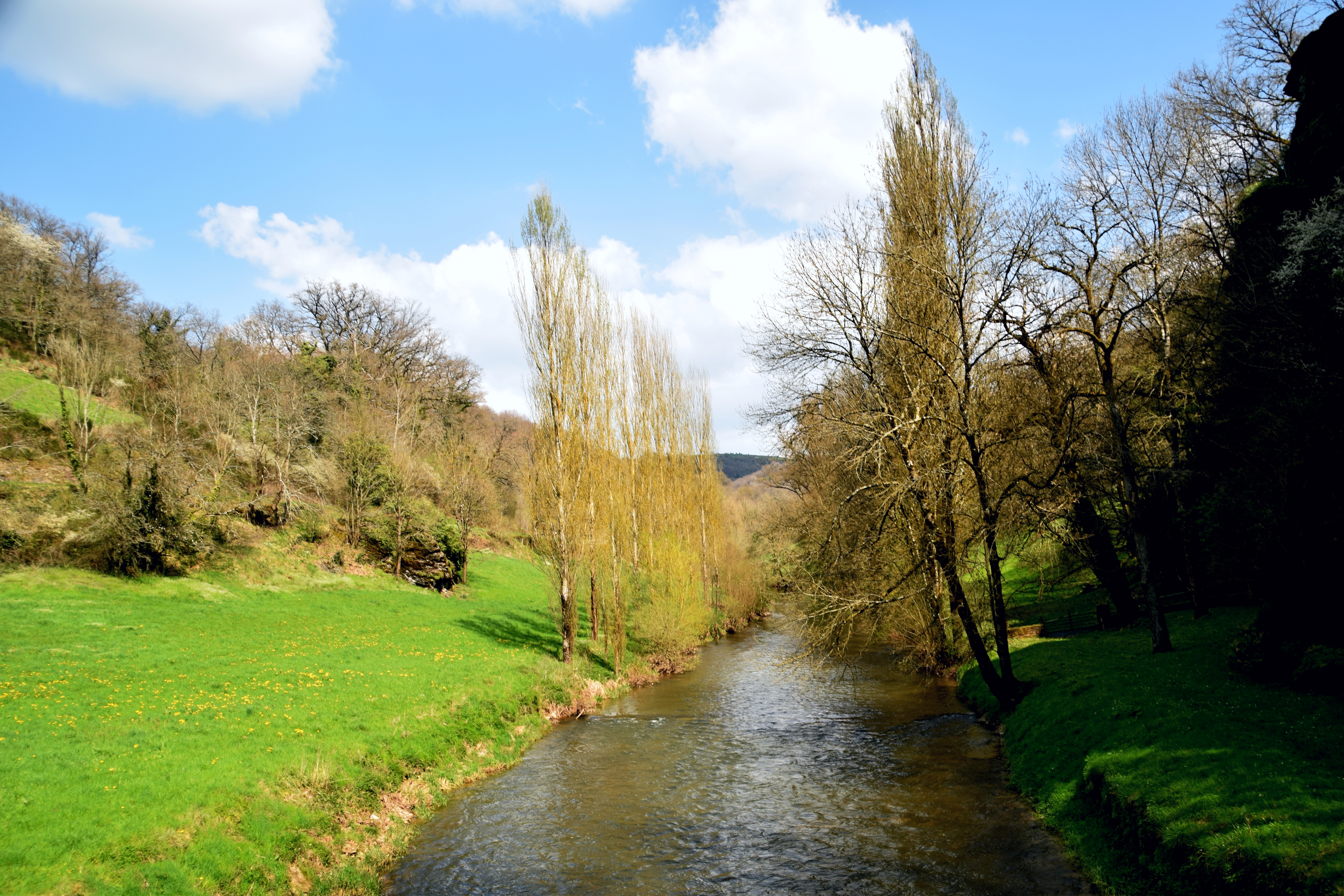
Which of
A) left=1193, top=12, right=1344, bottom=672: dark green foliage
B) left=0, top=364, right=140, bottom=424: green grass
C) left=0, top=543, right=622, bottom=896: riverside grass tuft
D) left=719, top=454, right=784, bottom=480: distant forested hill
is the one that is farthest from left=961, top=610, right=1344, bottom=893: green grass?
left=719, top=454, right=784, bottom=480: distant forested hill

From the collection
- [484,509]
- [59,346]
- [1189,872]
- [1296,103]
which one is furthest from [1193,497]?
[59,346]

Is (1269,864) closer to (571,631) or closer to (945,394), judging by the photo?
(945,394)

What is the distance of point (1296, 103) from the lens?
1933cm

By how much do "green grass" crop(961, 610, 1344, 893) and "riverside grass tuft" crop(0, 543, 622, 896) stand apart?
30.0 ft

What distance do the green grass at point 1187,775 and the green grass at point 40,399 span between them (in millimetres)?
32038

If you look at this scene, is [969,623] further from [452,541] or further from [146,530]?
[452,541]

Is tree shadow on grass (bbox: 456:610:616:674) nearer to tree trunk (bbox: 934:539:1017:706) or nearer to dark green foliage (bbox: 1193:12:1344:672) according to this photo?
tree trunk (bbox: 934:539:1017:706)

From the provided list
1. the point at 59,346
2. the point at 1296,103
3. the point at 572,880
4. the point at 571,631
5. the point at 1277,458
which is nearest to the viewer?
Answer: the point at 572,880

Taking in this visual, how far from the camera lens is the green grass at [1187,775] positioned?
6.19m

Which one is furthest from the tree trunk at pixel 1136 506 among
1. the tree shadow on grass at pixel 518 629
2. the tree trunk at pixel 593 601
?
the tree shadow on grass at pixel 518 629

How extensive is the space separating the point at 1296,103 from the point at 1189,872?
22.9 m

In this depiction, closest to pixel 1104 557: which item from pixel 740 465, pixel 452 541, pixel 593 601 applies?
pixel 593 601

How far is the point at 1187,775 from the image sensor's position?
25.6 feet

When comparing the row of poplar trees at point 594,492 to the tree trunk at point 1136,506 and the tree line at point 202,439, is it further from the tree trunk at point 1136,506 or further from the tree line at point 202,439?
the tree trunk at point 1136,506
